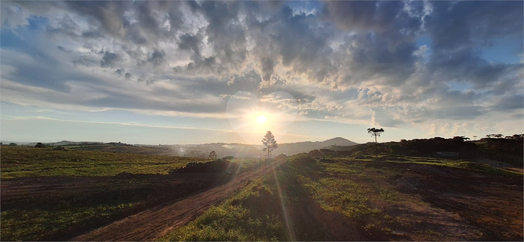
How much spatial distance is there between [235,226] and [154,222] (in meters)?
6.36

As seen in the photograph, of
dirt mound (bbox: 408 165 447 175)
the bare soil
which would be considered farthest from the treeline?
the bare soil

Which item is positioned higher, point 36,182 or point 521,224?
point 36,182

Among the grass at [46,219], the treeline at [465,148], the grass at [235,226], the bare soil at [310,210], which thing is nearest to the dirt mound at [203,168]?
the bare soil at [310,210]

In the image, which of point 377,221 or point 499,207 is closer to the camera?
point 377,221

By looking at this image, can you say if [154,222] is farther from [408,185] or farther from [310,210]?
[408,185]

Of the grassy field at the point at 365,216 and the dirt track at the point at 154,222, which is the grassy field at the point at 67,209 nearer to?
the dirt track at the point at 154,222

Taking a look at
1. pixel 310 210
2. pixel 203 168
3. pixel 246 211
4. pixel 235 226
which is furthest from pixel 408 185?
pixel 203 168

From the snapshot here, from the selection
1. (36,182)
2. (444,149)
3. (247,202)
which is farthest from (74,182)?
(444,149)

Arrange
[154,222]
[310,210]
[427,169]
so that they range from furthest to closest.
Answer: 1. [427,169]
2. [310,210]
3. [154,222]

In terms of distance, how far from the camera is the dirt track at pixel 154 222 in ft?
43.8

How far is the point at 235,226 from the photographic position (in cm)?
1477

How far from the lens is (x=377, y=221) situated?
17.3m

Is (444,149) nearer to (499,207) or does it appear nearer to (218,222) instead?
(499,207)

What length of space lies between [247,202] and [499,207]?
81.0 ft
